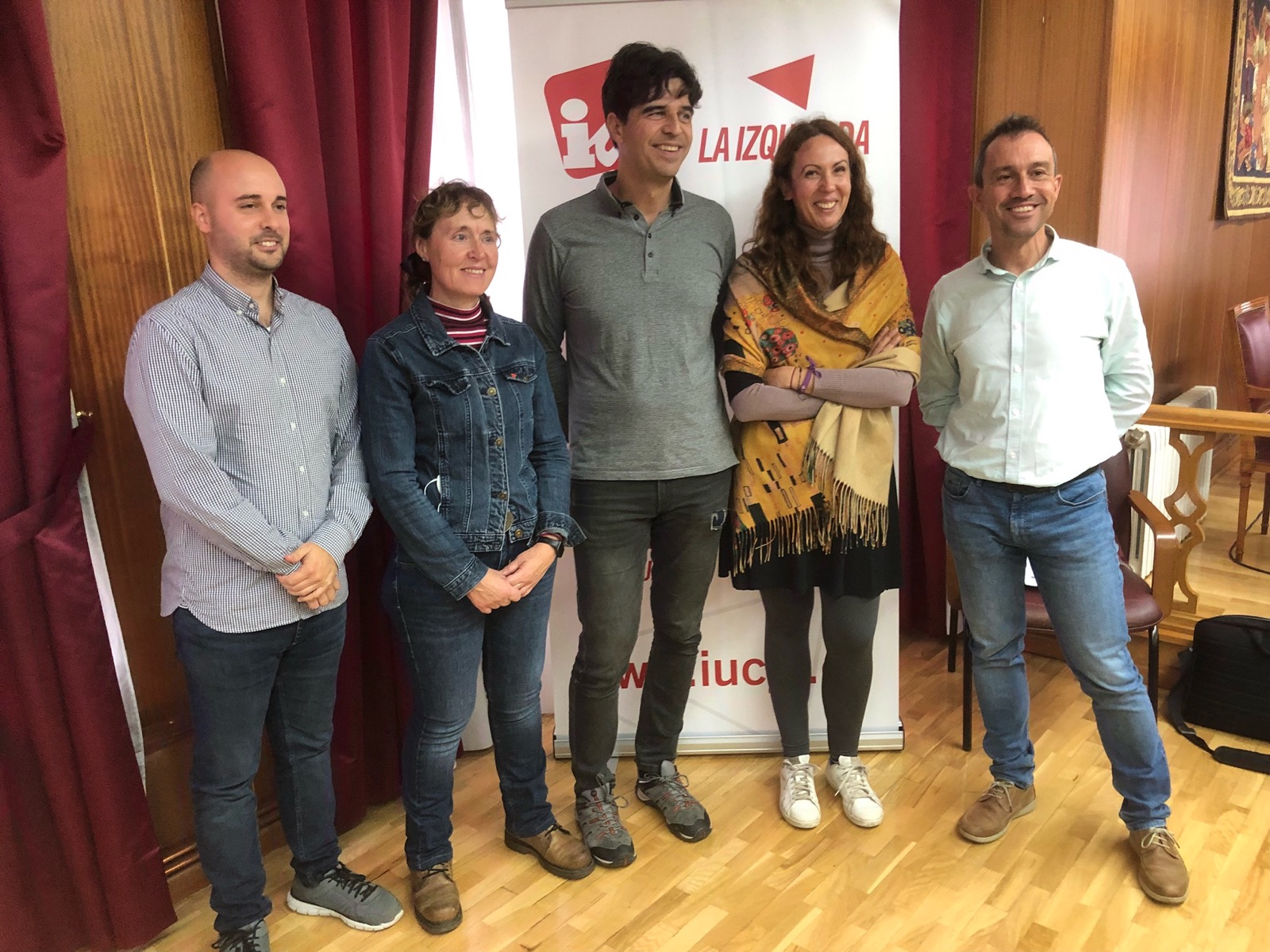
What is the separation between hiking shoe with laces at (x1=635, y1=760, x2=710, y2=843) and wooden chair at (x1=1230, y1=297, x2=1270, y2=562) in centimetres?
271

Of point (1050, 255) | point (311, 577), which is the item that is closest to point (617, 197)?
point (1050, 255)

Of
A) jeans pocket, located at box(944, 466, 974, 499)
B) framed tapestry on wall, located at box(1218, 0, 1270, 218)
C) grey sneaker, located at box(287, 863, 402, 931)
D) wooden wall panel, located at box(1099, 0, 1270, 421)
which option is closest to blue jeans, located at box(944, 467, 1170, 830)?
jeans pocket, located at box(944, 466, 974, 499)

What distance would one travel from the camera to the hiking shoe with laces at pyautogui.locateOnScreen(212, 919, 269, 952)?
1829 millimetres

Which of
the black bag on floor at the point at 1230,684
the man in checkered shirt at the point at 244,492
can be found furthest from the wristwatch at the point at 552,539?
the black bag on floor at the point at 1230,684

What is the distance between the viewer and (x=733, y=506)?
214cm

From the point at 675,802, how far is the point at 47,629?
139 cm

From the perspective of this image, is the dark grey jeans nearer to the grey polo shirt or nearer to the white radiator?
the grey polo shirt

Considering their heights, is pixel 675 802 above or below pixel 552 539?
below

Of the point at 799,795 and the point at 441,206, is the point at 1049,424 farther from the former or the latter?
the point at 441,206

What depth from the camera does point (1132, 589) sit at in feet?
8.00

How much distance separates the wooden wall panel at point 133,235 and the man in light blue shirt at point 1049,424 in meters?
1.62

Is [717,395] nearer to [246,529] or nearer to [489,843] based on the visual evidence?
[246,529]

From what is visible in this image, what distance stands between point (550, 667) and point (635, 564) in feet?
2.40

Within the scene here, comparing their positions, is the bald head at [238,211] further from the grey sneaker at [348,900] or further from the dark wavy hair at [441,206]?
the grey sneaker at [348,900]
